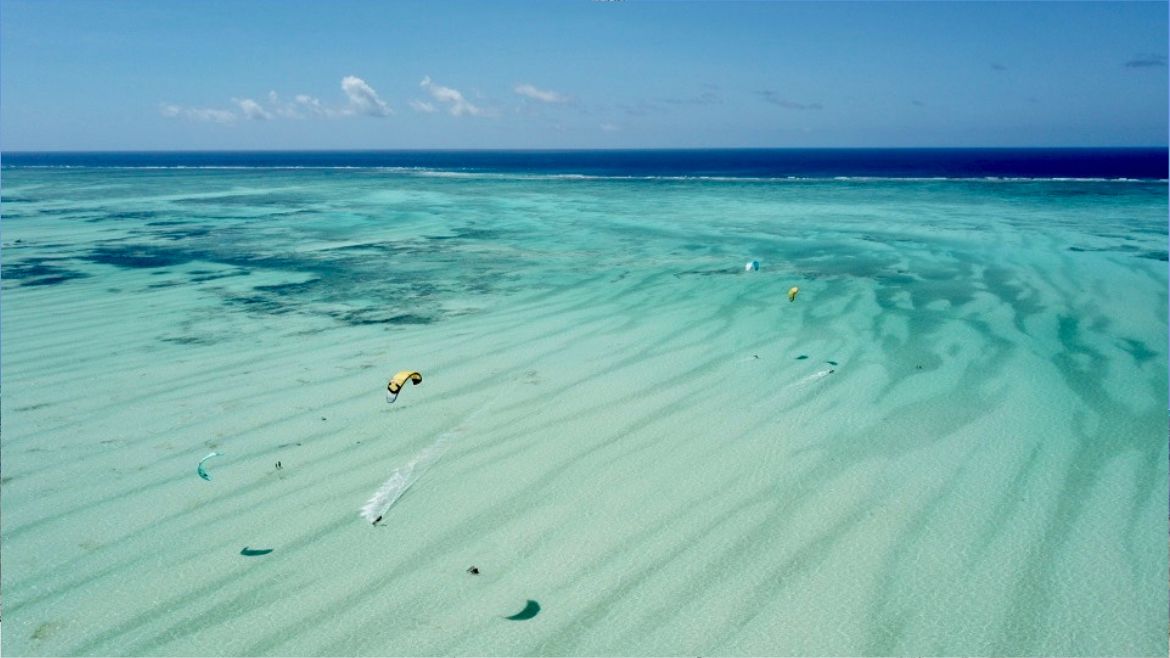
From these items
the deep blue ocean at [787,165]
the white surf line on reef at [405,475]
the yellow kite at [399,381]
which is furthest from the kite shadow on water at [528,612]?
the deep blue ocean at [787,165]

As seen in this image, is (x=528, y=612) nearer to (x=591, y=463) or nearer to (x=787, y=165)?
(x=591, y=463)

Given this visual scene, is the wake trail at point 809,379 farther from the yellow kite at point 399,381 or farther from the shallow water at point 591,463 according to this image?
the yellow kite at point 399,381

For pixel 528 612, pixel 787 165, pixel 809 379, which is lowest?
pixel 528 612

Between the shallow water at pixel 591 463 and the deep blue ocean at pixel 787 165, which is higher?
the deep blue ocean at pixel 787 165

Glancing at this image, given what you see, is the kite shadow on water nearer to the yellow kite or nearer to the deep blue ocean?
the yellow kite

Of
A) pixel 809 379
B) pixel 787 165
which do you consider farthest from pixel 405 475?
pixel 787 165
